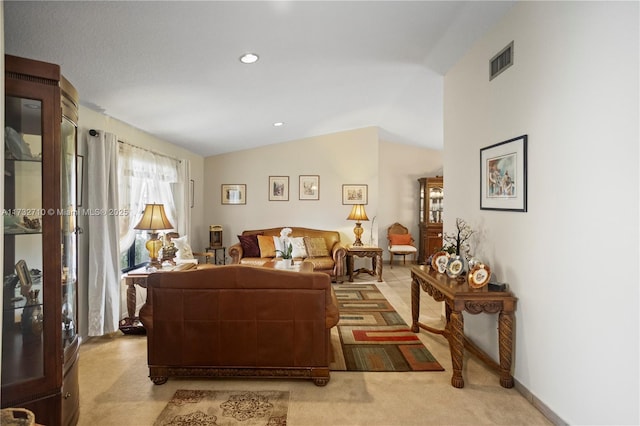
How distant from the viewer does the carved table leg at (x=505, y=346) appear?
99.0 inches

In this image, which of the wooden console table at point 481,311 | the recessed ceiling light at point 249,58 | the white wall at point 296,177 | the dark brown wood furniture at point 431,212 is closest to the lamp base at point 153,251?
the recessed ceiling light at point 249,58

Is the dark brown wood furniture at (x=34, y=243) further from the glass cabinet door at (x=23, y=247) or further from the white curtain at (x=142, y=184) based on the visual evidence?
the white curtain at (x=142, y=184)

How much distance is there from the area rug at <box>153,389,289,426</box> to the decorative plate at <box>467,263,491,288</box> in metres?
1.54

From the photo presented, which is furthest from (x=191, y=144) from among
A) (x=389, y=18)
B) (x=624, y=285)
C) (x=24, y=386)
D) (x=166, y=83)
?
(x=624, y=285)

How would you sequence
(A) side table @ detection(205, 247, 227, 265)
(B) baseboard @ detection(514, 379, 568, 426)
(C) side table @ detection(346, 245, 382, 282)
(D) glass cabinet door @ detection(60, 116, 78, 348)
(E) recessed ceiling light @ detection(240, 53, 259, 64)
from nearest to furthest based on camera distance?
(D) glass cabinet door @ detection(60, 116, 78, 348) < (B) baseboard @ detection(514, 379, 568, 426) < (E) recessed ceiling light @ detection(240, 53, 259, 64) < (C) side table @ detection(346, 245, 382, 282) < (A) side table @ detection(205, 247, 227, 265)

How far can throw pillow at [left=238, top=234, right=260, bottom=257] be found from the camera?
625 centimetres

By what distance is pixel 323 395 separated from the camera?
2459mm

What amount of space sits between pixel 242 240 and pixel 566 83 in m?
5.27

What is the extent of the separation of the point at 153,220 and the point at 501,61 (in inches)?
139

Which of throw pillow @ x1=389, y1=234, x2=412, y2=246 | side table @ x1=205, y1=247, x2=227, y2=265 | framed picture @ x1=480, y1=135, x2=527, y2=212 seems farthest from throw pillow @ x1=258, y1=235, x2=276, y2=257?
framed picture @ x1=480, y1=135, x2=527, y2=212

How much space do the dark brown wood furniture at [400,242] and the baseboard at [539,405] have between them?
16.1 ft

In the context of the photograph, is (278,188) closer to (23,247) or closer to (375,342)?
(375,342)

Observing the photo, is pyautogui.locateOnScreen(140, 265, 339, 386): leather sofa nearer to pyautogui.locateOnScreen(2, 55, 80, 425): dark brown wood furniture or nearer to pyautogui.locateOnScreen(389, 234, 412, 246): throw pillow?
pyautogui.locateOnScreen(2, 55, 80, 425): dark brown wood furniture

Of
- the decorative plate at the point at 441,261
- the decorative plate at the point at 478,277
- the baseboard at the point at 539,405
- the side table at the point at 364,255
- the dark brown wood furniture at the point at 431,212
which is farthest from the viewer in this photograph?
the dark brown wood furniture at the point at 431,212
